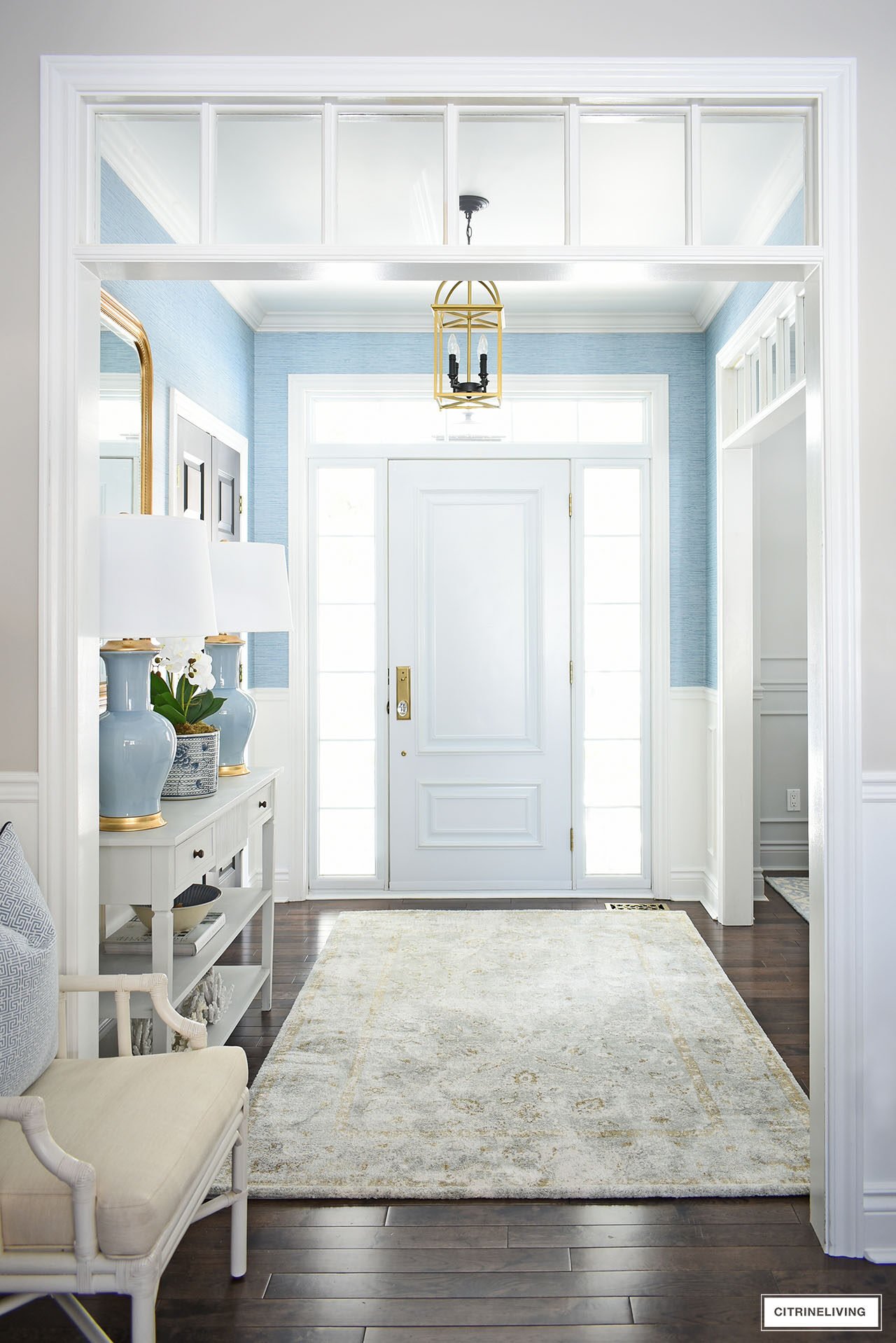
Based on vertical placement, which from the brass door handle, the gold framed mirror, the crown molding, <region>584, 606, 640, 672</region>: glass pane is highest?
the crown molding

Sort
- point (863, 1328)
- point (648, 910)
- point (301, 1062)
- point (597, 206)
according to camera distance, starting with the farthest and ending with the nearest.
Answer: point (648, 910), point (301, 1062), point (597, 206), point (863, 1328)

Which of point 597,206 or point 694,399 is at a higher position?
point 694,399

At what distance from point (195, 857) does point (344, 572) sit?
253 centimetres

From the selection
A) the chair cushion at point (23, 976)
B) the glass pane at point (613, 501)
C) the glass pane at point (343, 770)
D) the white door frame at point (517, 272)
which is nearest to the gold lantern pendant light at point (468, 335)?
the white door frame at point (517, 272)

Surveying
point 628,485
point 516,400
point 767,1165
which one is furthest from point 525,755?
point 767,1165

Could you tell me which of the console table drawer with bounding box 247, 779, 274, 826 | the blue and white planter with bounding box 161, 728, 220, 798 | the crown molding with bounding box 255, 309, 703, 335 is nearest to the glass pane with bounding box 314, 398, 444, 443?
the crown molding with bounding box 255, 309, 703, 335

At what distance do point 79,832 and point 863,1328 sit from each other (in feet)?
5.91

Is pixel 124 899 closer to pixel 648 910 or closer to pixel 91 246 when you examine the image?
pixel 91 246

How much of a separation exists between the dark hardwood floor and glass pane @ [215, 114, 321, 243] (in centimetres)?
211

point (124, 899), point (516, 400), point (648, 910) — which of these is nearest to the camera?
point (124, 899)

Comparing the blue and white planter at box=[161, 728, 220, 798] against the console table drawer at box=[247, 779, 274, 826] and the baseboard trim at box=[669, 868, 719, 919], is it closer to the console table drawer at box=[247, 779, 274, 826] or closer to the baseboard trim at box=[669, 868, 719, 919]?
the console table drawer at box=[247, 779, 274, 826]

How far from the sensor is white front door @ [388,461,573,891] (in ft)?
15.5

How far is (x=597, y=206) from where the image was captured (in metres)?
1.93

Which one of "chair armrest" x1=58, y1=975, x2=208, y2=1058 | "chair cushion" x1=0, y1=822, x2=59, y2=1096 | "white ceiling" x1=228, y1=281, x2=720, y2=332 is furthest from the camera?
"white ceiling" x1=228, y1=281, x2=720, y2=332
